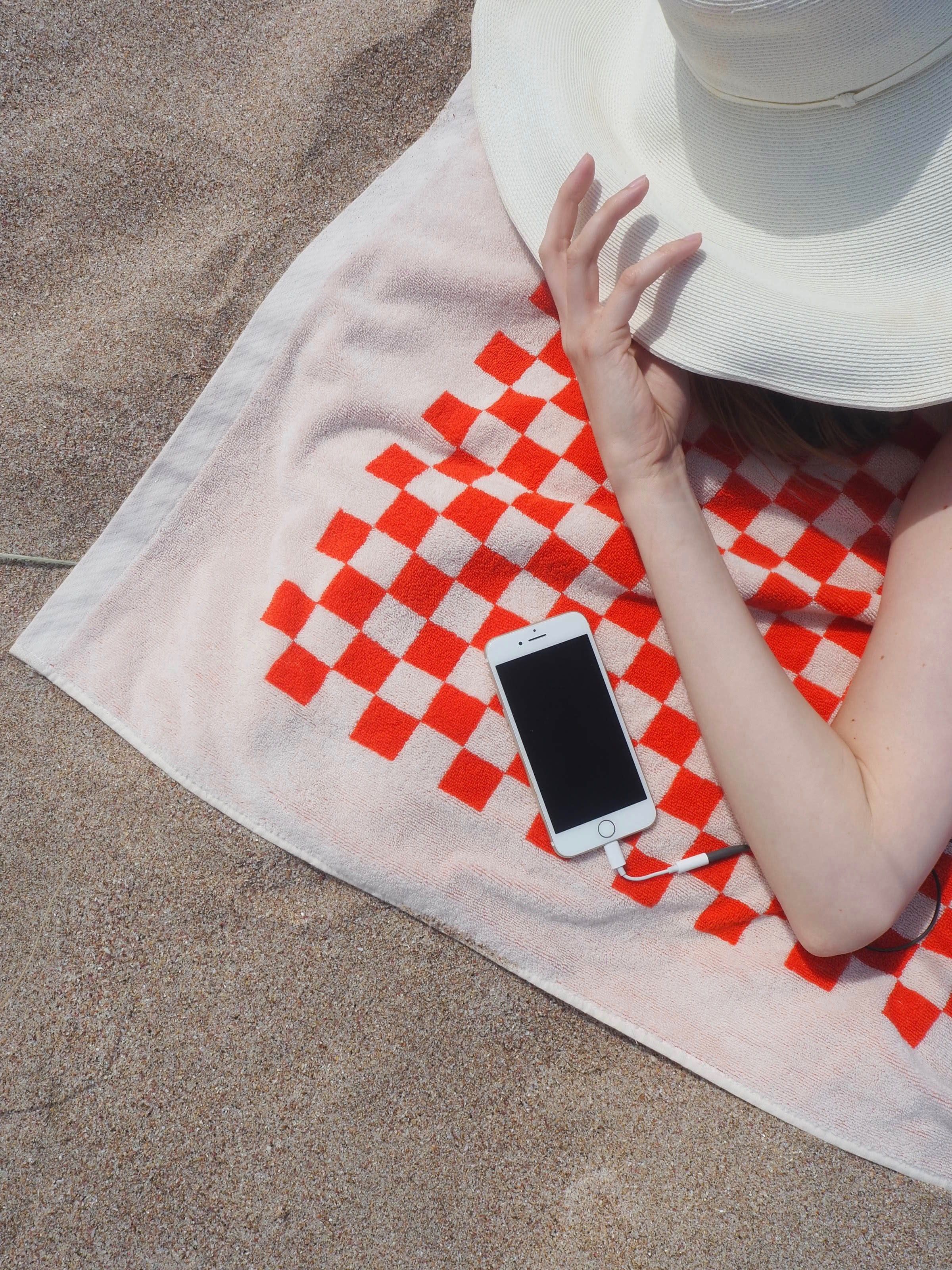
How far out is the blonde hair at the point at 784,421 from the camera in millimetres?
1070

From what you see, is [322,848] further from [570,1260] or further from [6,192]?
[6,192]

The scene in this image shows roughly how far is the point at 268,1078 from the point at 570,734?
647 mm

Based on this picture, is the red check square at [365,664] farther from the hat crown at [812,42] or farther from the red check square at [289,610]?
the hat crown at [812,42]

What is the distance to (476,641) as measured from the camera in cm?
110

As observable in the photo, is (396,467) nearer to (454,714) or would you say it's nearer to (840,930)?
(454,714)

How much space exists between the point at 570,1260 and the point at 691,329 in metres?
1.26

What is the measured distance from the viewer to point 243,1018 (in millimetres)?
1116

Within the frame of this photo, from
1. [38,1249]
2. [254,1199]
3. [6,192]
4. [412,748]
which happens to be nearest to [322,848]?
[412,748]

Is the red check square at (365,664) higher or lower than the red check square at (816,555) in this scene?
lower

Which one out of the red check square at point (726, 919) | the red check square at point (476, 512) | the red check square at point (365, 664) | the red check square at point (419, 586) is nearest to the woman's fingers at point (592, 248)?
the red check square at point (476, 512)

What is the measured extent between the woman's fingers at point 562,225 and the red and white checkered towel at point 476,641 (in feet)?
0.51

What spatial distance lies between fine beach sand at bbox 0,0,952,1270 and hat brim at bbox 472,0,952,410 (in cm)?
78

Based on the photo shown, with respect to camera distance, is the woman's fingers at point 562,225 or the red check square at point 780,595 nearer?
the woman's fingers at point 562,225

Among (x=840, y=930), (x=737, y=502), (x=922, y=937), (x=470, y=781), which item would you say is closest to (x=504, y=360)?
(x=737, y=502)
